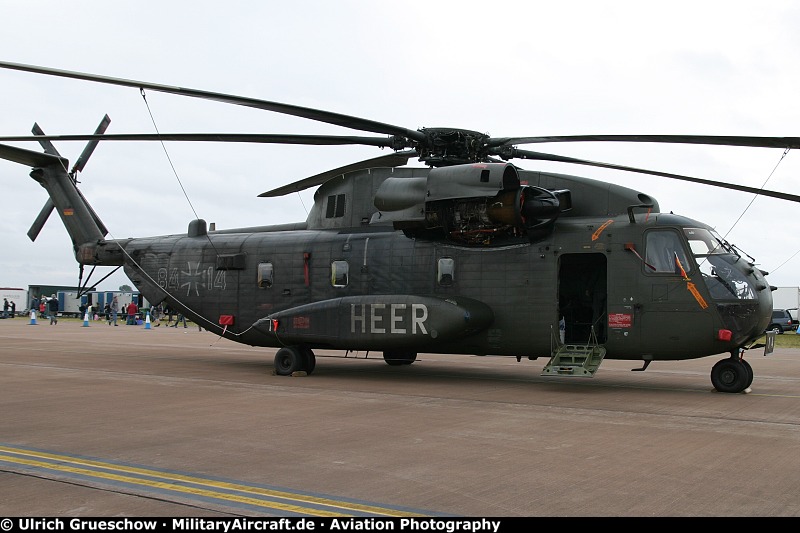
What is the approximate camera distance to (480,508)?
523 cm

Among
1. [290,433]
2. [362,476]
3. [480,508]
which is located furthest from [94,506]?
[290,433]

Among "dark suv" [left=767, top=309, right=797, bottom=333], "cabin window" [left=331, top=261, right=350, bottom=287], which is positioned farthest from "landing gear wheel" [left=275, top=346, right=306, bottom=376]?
"dark suv" [left=767, top=309, right=797, bottom=333]

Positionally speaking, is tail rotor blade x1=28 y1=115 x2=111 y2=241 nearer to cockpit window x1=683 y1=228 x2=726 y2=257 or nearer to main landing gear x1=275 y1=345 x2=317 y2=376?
main landing gear x1=275 y1=345 x2=317 y2=376

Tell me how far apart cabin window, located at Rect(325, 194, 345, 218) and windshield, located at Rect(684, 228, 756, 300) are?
284 inches

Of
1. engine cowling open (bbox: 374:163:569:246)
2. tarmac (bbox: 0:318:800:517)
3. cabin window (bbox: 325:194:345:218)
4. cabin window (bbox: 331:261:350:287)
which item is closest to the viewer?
tarmac (bbox: 0:318:800:517)

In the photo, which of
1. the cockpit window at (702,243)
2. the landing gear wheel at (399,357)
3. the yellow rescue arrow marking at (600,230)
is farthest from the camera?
the landing gear wheel at (399,357)

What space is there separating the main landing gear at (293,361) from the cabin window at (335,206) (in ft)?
10.0

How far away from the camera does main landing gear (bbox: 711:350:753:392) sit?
12320mm

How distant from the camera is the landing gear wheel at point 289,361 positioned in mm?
15219

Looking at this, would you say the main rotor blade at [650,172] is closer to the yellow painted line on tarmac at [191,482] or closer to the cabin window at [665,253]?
the cabin window at [665,253]

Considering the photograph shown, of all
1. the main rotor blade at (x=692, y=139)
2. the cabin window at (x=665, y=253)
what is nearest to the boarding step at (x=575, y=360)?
the cabin window at (x=665, y=253)

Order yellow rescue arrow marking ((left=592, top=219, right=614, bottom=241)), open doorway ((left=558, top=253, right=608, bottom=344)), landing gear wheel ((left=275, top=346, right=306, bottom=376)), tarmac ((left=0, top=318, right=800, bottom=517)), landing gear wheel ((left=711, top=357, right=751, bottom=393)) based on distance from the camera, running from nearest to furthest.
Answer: tarmac ((left=0, top=318, right=800, bottom=517)), landing gear wheel ((left=711, top=357, right=751, bottom=393)), yellow rescue arrow marking ((left=592, top=219, right=614, bottom=241)), open doorway ((left=558, top=253, right=608, bottom=344)), landing gear wheel ((left=275, top=346, right=306, bottom=376))

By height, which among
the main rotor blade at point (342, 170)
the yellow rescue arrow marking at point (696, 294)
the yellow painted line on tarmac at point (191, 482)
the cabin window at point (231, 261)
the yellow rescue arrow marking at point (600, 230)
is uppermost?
the main rotor blade at point (342, 170)
